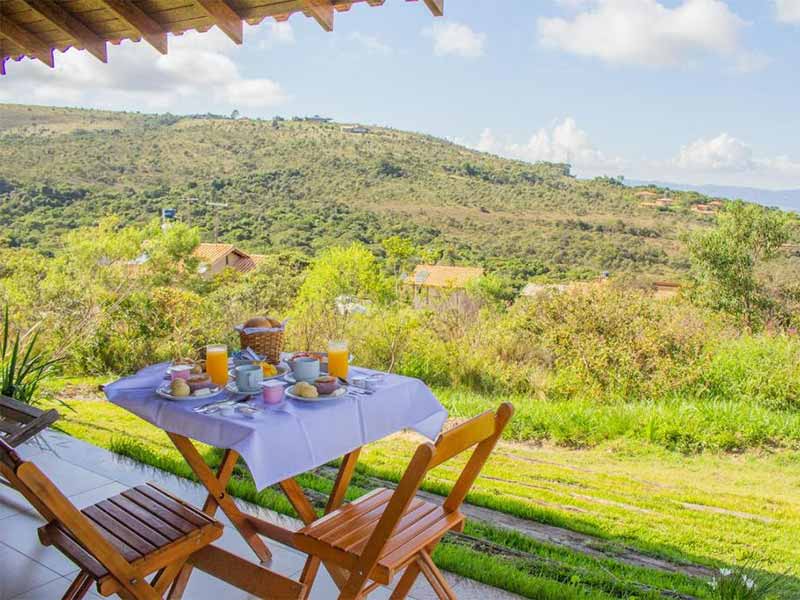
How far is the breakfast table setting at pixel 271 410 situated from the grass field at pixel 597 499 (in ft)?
2.22

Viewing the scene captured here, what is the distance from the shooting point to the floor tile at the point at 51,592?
238cm

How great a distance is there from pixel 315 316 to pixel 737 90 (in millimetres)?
50495

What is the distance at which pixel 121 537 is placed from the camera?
Result: 6.32 ft

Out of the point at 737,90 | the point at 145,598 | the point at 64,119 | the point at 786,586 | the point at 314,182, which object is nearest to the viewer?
the point at 145,598

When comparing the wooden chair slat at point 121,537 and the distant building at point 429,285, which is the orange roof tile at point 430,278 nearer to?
the distant building at point 429,285

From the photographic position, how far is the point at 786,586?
2.93 metres

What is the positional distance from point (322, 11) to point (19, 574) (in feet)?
7.51

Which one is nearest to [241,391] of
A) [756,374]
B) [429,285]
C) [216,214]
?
[756,374]

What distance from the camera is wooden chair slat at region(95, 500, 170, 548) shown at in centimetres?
191

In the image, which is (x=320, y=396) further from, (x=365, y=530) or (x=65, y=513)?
(x=65, y=513)

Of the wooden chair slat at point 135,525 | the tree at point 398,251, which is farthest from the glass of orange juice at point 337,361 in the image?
the tree at point 398,251

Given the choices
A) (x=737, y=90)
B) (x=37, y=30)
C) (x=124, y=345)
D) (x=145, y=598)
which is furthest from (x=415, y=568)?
(x=737, y=90)

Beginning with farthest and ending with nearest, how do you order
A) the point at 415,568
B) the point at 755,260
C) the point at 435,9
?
the point at 755,260, the point at 435,9, the point at 415,568

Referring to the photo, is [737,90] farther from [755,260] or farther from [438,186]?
[755,260]
